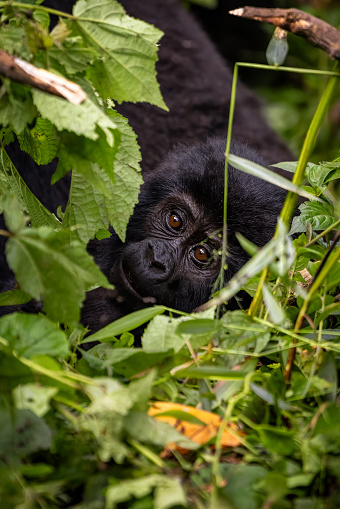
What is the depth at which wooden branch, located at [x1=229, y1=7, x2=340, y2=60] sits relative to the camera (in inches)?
34.6

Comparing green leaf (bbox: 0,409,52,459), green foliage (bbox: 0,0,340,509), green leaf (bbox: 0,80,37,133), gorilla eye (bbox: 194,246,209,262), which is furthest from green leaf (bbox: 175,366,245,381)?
gorilla eye (bbox: 194,246,209,262)

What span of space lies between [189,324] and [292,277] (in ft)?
0.84

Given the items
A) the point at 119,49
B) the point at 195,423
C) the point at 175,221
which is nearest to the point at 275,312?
the point at 195,423

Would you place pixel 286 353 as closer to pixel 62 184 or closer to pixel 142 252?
pixel 142 252

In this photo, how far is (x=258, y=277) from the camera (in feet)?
3.41

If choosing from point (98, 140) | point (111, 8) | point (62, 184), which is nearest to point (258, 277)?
point (98, 140)

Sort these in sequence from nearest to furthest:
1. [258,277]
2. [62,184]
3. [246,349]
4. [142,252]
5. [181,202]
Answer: [246,349]
[258,277]
[142,252]
[181,202]
[62,184]

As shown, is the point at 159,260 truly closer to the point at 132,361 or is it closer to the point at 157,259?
the point at 157,259

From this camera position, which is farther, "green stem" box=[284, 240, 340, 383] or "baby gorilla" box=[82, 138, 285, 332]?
"baby gorilla" box=[82, 138, 285, 332]

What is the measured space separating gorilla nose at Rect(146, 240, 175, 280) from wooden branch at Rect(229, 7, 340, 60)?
0.86m

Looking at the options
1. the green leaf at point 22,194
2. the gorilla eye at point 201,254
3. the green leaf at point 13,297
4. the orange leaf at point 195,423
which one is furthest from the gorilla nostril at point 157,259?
the orange leaf at point 195,423

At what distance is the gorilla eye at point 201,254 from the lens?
1.73 m

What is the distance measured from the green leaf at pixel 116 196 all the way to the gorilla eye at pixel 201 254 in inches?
23.3

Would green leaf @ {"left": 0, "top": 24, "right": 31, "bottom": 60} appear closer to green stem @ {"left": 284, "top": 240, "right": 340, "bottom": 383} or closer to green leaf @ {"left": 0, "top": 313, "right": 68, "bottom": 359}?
green leaf @ {"left": 0, "top": 313, "right": 68, "bottom": 359}
